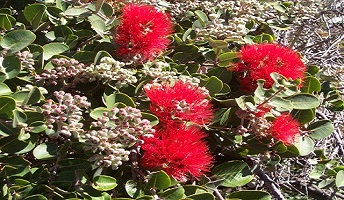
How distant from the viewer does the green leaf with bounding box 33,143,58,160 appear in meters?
1.19

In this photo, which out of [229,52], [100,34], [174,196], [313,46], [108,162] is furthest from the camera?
[313,46]

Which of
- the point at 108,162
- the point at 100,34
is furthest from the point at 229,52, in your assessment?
the point at 108,162

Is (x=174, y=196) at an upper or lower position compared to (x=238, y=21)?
lower

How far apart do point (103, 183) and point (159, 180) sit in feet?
0.42

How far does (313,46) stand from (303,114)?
88 cm

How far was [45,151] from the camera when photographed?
47.5 inches

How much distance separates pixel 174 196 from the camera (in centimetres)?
123

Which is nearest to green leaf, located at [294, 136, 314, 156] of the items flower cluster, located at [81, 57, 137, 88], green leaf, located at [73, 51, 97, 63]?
flower cluster, located at [81, 57, 137, 88]

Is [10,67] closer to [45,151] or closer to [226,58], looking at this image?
[45,151]

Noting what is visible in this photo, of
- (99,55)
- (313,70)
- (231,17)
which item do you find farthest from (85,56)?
(313,70)

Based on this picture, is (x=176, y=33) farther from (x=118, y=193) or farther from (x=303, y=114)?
(x=118, y=193)

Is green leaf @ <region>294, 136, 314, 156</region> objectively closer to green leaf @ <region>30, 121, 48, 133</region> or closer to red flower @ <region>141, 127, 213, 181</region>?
red flower @ <region>141, 127, 213, 181</region>

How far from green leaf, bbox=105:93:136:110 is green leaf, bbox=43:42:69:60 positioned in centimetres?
23

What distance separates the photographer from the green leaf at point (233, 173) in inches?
55.3
